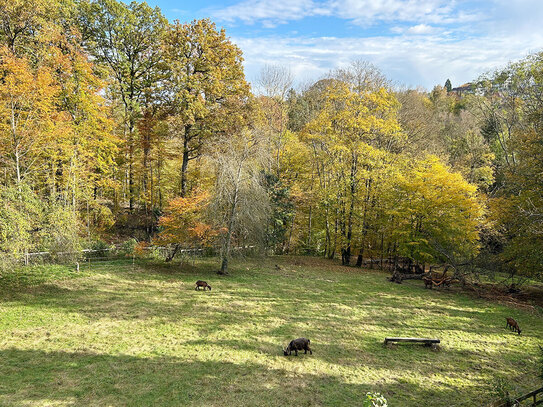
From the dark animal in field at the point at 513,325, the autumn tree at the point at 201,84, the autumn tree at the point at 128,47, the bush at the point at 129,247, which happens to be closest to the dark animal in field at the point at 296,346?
the dark animal in field at the point at 513,325

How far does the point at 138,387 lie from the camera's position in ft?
23.6

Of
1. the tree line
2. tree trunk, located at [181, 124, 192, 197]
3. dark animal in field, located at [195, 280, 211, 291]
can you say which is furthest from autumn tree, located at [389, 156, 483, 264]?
tree trunk, located at [181, 124, 192, 197]

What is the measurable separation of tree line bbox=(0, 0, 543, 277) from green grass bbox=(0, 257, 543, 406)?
2913 mm

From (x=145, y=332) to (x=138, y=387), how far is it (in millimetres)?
2937

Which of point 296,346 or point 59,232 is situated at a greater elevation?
point 59,232

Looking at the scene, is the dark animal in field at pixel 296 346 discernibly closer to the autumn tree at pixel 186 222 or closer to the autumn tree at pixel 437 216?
the autumn tree at pixel 186 222

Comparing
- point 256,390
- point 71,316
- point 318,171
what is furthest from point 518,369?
point 318,171

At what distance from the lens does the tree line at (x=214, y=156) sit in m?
14.0

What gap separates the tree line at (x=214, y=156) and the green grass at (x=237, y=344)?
2.91m

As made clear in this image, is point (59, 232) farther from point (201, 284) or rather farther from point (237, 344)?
point (237, 344)

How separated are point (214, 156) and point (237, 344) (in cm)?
1147

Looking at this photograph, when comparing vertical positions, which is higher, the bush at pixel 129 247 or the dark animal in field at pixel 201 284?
the bush at pixel 129 247

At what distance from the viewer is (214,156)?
58.5ft

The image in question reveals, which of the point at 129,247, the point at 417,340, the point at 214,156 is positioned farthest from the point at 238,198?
the point at 417,340
